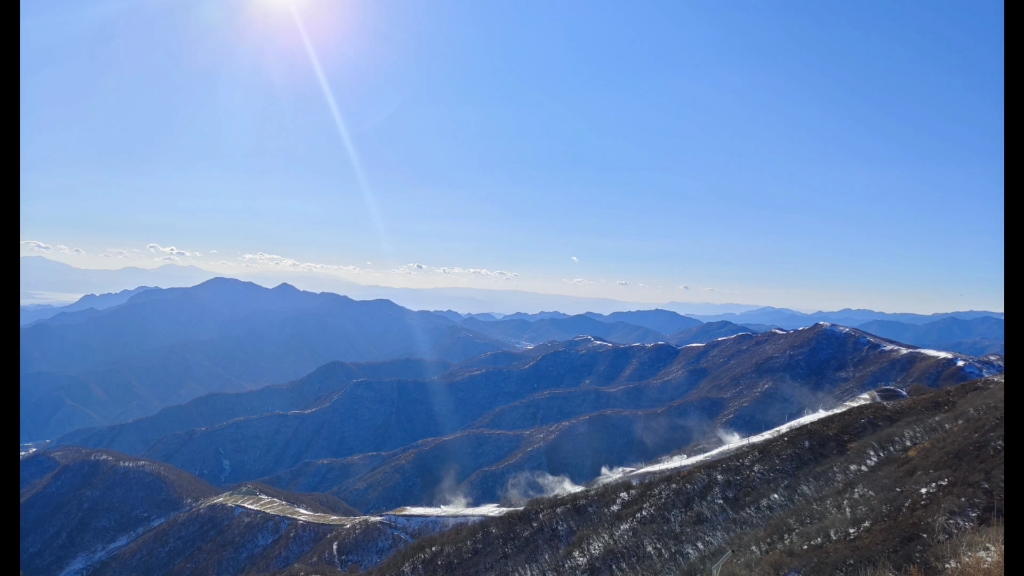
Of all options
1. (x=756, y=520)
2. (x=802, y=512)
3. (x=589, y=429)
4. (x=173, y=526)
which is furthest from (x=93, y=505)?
(x=802, y=512)

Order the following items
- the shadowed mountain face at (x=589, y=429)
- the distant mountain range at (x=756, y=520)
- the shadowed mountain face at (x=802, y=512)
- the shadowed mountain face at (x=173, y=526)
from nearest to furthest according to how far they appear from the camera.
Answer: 1. the shadowed mountain face at (x=802, y=512)
2. the distant mountain range at (x=756, y=520)
3. the shadowed mountain face at (x=173, y=526)
4. the shadowed mountain face at (x=589, y=429)

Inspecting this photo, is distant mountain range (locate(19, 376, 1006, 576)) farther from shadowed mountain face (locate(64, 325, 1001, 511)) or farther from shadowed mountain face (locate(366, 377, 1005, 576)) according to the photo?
shadowed mountain face (locate(64, 325, 1001, 511))

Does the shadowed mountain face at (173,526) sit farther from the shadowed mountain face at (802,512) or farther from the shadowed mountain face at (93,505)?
the shadowed mountain face at (802,512)

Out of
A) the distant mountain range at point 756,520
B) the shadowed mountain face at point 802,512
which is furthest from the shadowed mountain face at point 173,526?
the shadowed mountain face at point 802,512

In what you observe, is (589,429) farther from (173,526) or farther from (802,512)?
(802,512)

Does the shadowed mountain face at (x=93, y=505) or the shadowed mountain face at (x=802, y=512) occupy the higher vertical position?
the shadowed mountain face at (x=802, y=512)

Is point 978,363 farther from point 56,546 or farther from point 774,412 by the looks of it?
point 56,546

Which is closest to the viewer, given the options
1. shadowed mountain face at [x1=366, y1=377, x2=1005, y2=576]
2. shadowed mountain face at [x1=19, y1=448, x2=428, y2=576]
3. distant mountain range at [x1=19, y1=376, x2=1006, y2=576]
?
shadowed mountain face at [x1=366, y1=377, x2=1005, y2=576]

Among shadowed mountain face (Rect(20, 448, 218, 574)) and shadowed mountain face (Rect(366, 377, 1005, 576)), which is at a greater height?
shadowed mountain face (Rect(366, 377, 1005, 576))

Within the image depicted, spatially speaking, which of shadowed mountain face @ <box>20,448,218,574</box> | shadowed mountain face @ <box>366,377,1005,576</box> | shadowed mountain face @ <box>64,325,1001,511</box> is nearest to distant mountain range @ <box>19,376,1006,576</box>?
shadowed mountain face @ <box>366,377,1005,576</box>
